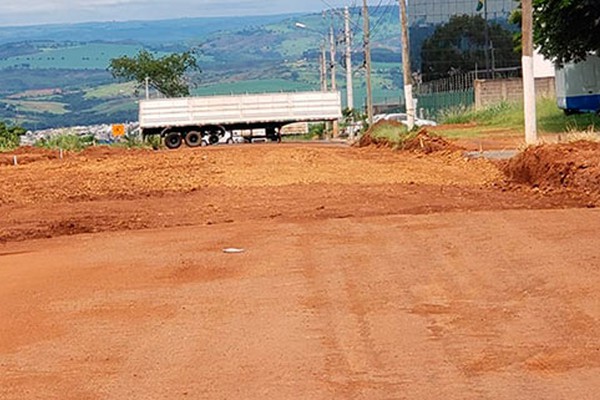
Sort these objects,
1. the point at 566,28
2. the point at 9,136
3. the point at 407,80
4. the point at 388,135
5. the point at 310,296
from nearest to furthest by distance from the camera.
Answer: the point at 310,296, the point at 566,28, the point at 388,135, the point at 407,80, the point at 9,136

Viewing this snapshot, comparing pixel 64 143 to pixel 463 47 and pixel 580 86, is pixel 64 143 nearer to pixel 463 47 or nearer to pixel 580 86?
pixel 580 86

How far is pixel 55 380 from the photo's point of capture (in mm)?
9156

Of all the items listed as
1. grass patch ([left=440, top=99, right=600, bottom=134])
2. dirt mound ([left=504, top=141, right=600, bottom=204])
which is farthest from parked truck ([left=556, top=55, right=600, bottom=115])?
dirt mound ([left=504, top=141, right=600, bottom=204])

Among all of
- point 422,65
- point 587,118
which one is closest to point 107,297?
point 587,118

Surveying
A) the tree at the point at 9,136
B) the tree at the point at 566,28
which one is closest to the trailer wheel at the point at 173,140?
the tree at the point at 9,136

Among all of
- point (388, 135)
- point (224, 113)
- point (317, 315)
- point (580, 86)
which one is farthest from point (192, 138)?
point (317, 315)

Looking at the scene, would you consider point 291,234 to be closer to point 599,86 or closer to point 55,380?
point 55,380

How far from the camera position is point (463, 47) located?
8338 centimetres

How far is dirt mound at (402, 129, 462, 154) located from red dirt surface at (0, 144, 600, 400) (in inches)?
437

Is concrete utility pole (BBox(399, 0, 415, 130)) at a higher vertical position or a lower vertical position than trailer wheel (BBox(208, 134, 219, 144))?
higher

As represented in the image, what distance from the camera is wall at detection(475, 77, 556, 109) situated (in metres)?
69.6

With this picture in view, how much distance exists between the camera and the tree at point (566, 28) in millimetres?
37438

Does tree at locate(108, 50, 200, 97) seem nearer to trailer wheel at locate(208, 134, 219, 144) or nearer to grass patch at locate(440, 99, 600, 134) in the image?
grass patch at locate(440, 99, 600, 134)

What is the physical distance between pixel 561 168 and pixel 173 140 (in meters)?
43.2
